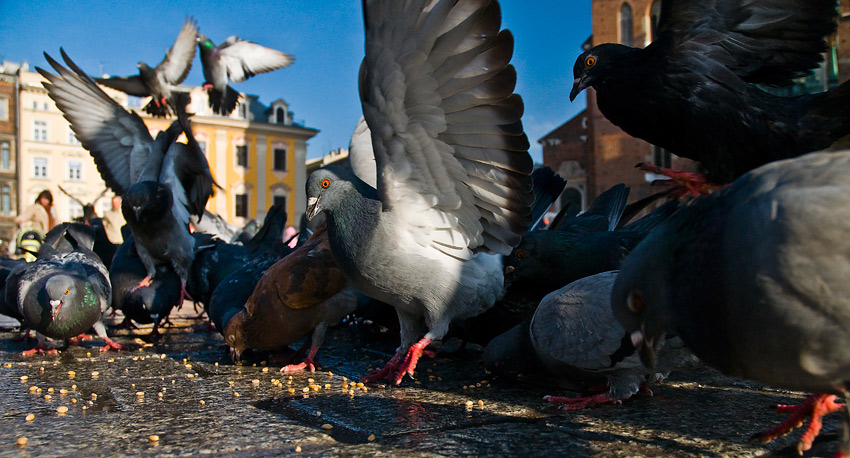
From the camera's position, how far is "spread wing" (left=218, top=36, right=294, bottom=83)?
13727mm

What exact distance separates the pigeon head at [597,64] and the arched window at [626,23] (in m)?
20.6

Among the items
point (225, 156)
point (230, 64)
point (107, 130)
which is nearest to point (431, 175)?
point (107, 130)

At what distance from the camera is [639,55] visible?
376 cm

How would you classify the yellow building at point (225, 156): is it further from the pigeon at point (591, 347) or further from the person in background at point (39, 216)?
the pigeon at point (591, 347)

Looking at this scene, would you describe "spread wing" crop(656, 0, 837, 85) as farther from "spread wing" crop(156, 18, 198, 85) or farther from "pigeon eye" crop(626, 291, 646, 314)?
"spread wing" crop(156, 18, 198, 85)

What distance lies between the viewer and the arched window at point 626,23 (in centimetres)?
2281

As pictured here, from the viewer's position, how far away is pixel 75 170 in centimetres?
4688

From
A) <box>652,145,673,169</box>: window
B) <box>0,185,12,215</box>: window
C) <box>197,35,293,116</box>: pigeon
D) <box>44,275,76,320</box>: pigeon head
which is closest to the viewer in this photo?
<box>44,275,76,320</box>: pigeon head

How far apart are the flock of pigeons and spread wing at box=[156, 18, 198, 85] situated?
828cm

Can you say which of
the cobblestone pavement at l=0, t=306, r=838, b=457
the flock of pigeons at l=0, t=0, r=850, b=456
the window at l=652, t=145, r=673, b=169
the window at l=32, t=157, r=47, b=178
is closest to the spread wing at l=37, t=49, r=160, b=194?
the flock of pigeons at l=0, t=0, r=850, b=456

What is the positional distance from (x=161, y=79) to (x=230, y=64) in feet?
8.90

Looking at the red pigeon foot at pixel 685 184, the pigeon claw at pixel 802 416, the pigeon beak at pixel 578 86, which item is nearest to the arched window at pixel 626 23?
the pigeon beak at pixel 578 86

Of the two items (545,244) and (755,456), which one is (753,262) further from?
(545,244)

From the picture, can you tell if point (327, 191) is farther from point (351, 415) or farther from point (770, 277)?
point (770, 277)
